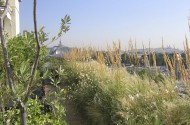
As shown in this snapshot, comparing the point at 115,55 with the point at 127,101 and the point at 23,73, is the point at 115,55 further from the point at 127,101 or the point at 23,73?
the point at 23,73

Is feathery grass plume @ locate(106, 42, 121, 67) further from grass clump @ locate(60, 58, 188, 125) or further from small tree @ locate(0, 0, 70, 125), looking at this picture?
small tree @ locate(0, 0, 70, 125)

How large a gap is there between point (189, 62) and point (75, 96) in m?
3.64

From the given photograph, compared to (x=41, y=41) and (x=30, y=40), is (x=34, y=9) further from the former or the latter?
(x=30, y=40)

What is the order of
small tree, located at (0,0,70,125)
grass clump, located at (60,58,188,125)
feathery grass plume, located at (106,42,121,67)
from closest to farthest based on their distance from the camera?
1. small tree, located at (0,0,70,125)
2. grass clump, located at (60,58,188,125)
3. feathery grass plume, located at (106,42,121,67)

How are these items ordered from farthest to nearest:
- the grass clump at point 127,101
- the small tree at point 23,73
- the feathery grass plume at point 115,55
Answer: the feathery grass plume at point 115,55, the grass clump at point 127,101, the small tree at point 23,73

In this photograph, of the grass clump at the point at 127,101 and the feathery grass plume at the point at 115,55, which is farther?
the feathery grass plume at the point at 115,55

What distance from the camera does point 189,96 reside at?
4297 mm

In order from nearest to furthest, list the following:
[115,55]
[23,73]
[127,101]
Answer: [23,73] → [127,101] → [115,55]

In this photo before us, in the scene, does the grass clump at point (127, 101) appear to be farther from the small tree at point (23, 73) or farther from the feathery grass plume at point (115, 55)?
the small tree at point (23, 73)

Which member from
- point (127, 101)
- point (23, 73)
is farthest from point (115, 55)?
point (23, 73)

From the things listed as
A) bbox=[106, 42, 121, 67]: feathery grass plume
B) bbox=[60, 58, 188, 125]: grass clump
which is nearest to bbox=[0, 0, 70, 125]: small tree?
bbox=[60, 58, 188, 125]: grass clump

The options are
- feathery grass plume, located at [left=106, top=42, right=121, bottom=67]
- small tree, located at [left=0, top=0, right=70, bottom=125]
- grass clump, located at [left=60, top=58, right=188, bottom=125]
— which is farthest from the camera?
feathery grass plume, located at [left=106, top=42, right=121, bottom=67]

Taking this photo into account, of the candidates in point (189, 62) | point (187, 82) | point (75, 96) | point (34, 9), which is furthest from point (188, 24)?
point (75, 96)

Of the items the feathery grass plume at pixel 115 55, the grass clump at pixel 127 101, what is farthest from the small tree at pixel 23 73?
the feathery grass plume at pixel 115 55
